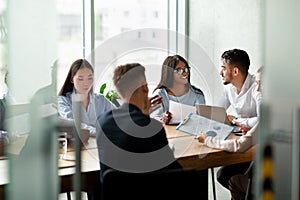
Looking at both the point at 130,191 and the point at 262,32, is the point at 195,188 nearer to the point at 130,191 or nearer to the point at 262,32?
the point at 130,191

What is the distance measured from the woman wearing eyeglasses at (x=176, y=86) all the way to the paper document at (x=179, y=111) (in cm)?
10

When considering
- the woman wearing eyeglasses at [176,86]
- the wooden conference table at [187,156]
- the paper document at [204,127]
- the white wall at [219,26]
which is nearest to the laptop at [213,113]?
the paper document at [204,127]

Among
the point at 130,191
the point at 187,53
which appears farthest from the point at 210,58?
the point at 130,191

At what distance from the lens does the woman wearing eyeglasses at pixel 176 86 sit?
4.04 meters

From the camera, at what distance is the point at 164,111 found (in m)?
3.97

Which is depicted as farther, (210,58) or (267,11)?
(210,58)

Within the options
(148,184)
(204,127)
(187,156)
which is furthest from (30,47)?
(204,127)

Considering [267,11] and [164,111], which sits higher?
[267,11]

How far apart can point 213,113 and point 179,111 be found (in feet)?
1.25

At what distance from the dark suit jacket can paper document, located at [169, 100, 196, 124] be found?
127 centimetres

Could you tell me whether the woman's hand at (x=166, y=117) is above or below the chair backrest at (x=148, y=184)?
above

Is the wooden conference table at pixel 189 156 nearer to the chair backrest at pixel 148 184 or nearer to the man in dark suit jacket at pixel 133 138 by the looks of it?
the man in dark suit jacket at pixel 133 138

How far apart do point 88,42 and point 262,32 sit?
4.13 meters

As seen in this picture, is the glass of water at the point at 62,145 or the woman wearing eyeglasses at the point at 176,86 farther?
the woman wearing eyeglasses at the point at 176,86
